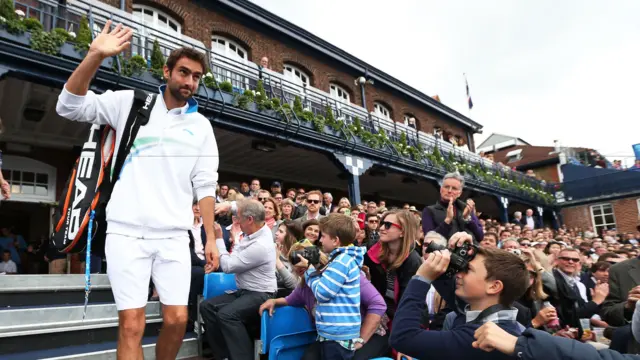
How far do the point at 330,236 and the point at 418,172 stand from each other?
11989 mm

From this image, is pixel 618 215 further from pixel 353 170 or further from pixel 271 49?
pixel 271 49

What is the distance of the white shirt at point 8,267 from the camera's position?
8.53 metres

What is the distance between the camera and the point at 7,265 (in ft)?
28.3

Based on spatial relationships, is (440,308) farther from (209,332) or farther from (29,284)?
(29,284)

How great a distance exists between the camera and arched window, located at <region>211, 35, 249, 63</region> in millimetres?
12305

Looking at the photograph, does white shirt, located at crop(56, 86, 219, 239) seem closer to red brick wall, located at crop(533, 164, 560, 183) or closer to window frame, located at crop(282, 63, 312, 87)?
window frame, located at crop(282, 63, 312, 87)

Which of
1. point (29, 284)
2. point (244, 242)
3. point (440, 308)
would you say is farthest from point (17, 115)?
point (440, 308)

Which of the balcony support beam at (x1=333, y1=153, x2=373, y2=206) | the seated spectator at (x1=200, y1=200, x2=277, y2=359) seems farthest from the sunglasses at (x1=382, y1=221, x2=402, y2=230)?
the balcony support beam at (x1=333, y1=153, x2=373, y2=206)

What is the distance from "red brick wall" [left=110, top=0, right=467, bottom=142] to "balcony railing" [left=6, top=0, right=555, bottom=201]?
0.58 m

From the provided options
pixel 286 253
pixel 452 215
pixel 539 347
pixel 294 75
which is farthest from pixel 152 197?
pixel 294 75

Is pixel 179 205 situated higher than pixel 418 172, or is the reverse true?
pixel 418 172

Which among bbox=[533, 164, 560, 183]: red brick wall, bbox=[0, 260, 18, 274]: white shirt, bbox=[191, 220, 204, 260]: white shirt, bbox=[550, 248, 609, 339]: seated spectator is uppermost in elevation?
bbox=[533, 164, 560, 183]: red brick wall

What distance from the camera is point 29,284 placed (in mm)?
3822

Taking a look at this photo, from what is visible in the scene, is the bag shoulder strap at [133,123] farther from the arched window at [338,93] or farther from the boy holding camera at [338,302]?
the arched window at [338,93]
